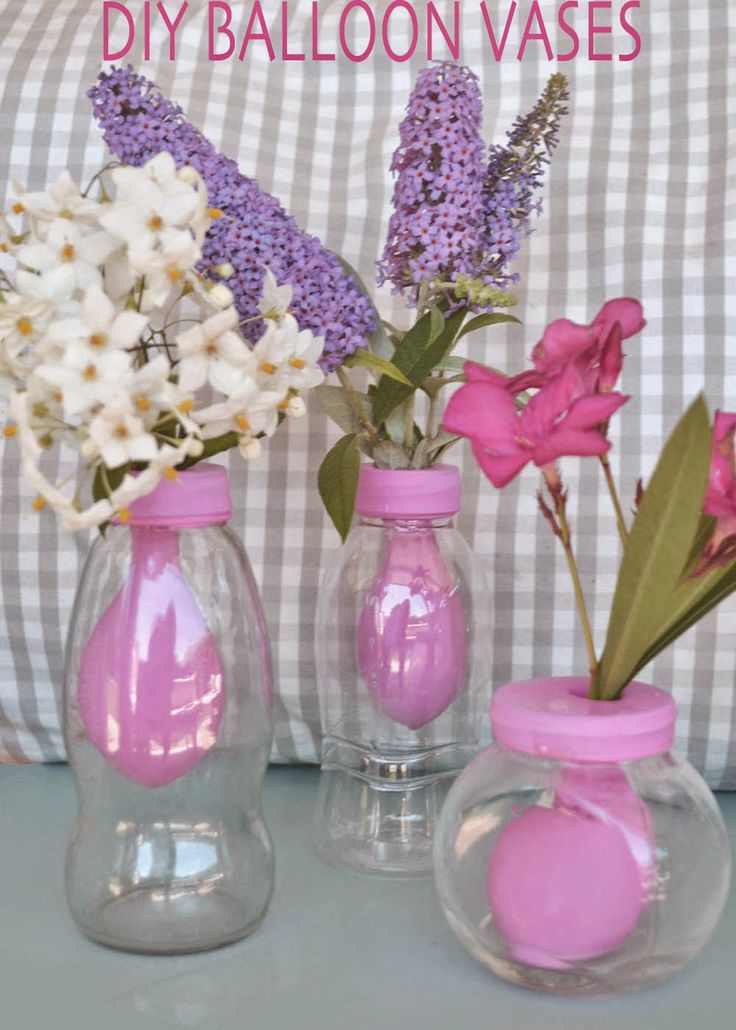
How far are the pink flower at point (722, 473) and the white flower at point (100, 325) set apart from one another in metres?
0.28

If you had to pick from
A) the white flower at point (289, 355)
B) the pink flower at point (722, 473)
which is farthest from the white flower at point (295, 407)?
the pink flower at point (722, 473)

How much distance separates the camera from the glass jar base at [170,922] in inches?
27.5

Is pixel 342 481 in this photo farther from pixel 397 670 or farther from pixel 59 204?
pixel 59 204

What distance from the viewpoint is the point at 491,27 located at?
1.03m

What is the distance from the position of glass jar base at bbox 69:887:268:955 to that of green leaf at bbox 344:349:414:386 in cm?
31

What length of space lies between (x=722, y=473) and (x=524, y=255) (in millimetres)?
407

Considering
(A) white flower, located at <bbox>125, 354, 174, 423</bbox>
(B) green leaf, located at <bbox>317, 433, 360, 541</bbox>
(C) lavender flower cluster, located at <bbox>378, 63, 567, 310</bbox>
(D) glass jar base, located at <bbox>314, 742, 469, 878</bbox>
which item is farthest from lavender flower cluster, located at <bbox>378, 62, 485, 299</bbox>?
(D) glass jar base, located at <bbox>314, 742, 469, 878</bbox>

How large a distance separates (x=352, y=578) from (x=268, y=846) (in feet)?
0.60

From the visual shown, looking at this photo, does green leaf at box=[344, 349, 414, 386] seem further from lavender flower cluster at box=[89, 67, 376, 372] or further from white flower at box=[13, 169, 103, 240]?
white flower at box=[13, 169, 103, 240]

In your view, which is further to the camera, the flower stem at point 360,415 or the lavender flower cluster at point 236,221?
the flower stem at point 360,415

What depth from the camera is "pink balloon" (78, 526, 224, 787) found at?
680 millimetres

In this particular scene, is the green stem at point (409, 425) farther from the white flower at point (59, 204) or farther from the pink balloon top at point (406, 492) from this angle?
the white flower at point (59, 204)

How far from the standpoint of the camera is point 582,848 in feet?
2.02

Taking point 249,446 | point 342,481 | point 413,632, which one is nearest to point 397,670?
point 413,632
